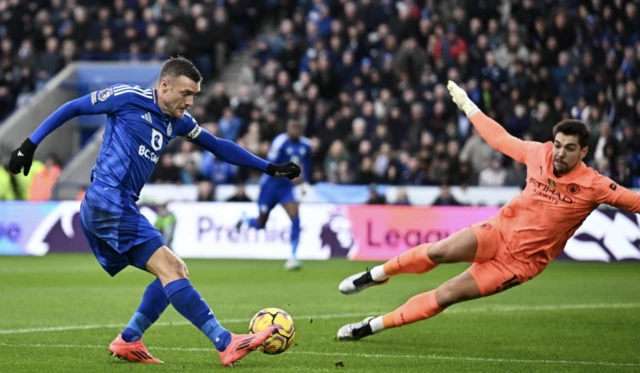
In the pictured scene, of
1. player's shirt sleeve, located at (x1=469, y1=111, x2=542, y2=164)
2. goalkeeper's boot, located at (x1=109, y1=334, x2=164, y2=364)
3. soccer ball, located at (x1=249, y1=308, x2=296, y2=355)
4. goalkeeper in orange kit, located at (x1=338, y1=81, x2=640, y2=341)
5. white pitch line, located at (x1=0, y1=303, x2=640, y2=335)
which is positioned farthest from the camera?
white pitch line, located at (x1=0, y1=303, x2=640, y2=335)

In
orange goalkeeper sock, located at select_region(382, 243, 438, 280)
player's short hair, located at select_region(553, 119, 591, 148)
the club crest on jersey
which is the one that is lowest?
orange goalkeeper sock, located at select_region(382, 243, 438, 280)

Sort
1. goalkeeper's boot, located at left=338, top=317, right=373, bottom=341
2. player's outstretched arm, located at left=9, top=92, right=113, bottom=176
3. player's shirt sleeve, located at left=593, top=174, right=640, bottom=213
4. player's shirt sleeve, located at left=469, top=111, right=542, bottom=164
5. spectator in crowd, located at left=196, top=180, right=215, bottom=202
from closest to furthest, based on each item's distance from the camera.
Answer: player's outstretched arm, located at left=9, top=92, right=113, bottom=176
player's shirt sleeve, located at left=593, top=174, right=640, bottom=213
player's shirt sleeve, located at left=469, top=111, right=542, bottom=164
goalkeeper's boot, located at left=338, top=317, right=373, bottom=341
spectator in crowd, located at left=196, top=180, right=215, bottom=202

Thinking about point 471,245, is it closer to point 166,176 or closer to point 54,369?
point 54,369

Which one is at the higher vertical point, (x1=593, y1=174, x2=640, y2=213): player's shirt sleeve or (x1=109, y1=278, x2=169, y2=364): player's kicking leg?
(x1=593, y1=174, x2=640, y2=213): player's shirt sleeve

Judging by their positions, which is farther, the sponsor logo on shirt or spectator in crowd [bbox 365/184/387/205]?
spectator in crowd [bbox 365/184/387/205]

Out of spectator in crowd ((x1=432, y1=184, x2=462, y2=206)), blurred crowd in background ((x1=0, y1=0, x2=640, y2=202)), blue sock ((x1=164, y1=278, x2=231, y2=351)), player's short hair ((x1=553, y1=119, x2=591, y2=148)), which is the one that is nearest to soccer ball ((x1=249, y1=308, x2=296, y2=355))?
blue sock ((x1=164, y1=278, x2=231, y2=351))

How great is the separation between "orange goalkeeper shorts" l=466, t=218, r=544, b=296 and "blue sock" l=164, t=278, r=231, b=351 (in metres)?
2.13

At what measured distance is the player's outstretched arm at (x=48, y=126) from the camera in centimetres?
773

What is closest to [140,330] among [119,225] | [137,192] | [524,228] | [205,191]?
[119,225]

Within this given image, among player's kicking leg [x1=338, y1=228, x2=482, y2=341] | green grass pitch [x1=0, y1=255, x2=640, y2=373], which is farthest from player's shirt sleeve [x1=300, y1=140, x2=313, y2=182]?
player's kicking leg [x1=338, y1=228, x2=482, y2=341]

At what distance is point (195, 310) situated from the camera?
7898 mm

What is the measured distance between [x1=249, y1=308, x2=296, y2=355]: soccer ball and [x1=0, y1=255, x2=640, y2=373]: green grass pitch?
0.17m

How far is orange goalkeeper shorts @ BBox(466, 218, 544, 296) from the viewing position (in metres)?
8.84

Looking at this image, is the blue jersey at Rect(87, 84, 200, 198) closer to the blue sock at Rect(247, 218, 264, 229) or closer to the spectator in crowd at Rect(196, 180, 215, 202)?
the blue sock at Rect(247, 218, 264, 229)
